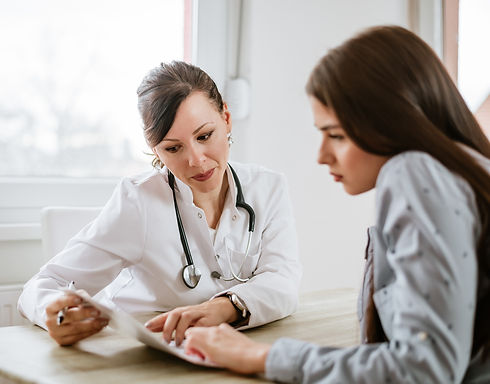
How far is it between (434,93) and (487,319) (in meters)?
0.33

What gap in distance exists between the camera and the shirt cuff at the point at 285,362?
826 mm

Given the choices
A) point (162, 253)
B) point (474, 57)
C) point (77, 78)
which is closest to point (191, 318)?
point (162, 253)

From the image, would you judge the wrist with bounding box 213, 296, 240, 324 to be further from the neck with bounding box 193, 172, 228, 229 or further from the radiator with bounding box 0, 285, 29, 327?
the radiator with bounding box 0, 285, 29, 327

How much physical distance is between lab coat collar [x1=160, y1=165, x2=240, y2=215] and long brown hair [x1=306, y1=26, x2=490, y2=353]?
69cm

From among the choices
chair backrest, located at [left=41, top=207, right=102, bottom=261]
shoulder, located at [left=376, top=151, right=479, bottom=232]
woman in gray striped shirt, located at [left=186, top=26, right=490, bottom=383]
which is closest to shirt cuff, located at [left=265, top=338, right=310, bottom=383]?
woman in gray striped shirt, located at [left=186, top=26, right=490, bottom=383]

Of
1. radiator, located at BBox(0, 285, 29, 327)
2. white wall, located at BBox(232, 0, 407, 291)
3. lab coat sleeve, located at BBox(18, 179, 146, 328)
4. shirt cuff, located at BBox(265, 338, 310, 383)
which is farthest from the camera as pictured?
white wall, located at BBox(232, 0, 407, 291)

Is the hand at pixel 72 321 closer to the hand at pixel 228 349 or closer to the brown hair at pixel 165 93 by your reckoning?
the hand at pixel 228 349

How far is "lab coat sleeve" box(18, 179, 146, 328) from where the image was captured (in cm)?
141

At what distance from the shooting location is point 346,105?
846mm

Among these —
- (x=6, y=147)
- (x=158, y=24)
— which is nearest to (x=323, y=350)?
(x=6, y=147)

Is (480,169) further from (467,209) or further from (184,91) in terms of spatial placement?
(184,91)

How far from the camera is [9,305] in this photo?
74.0 inches

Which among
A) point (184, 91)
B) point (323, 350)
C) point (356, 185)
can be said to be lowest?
point (323, 350)

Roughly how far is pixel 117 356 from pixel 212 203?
2.23 ft
